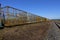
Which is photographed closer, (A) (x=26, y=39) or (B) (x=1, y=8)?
(A) (x=26, y=39)

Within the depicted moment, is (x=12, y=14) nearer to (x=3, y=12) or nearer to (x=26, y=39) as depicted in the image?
(x=3, y=12)

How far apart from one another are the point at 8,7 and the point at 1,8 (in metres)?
0.53

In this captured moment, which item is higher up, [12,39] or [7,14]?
[7,14]

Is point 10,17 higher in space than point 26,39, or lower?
higher

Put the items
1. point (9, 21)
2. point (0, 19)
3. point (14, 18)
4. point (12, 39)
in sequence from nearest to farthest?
point (12, 39), point (0, 19), point (9, 21), point (14, 18)


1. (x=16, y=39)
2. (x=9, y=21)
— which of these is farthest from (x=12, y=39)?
(x=9, y=21)

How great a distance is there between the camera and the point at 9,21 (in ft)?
41.1

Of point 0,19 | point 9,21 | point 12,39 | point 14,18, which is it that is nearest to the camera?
point 12,39

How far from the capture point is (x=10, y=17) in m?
12.9

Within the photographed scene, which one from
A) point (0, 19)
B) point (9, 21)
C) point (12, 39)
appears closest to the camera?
point (12, 39)

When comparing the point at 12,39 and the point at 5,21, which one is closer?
the point at 12,39

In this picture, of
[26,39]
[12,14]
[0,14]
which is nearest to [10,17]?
[12,14]

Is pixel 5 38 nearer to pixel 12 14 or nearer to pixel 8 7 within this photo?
pixel 8 7

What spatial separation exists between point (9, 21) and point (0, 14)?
100cm
